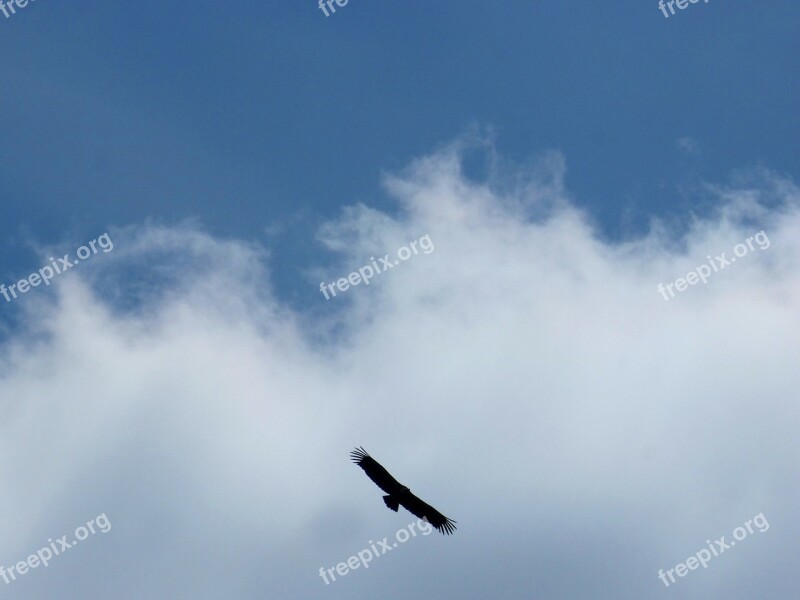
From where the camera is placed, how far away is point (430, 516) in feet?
156

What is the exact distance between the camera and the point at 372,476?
45.5 metres

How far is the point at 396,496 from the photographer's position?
46.4 metres

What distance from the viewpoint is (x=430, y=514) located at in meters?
47.6

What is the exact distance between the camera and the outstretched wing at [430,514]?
47.0 meters

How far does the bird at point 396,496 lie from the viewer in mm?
44969

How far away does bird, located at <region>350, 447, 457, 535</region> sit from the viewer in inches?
1770

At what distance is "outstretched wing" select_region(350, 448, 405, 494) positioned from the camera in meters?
44.8

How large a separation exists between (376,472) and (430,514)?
411 cm

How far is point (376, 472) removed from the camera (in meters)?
45.3

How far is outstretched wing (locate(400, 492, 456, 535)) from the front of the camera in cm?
4697

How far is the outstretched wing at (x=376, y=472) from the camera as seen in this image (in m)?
44.8

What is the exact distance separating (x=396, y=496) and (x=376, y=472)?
6.22 ft

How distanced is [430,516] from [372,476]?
161 inches
